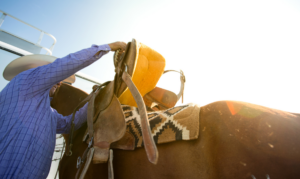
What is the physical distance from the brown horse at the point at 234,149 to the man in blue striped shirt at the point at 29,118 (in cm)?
69

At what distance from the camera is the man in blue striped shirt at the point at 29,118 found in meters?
0.88

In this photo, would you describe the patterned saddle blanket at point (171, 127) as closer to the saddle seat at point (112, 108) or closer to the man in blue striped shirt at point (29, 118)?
the saddle seat at point (112, 108)

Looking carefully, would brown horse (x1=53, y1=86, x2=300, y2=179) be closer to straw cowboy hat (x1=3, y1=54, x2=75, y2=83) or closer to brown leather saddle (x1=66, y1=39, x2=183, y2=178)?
brown leather saddle (x1=66, y1=39, x2=183, y2=178)

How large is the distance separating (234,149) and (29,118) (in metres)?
1.33

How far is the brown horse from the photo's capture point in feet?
1.92

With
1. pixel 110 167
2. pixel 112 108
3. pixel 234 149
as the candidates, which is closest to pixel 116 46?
pixel 112 108

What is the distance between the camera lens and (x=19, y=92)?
0.94 metres

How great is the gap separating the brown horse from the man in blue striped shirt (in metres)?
0.69

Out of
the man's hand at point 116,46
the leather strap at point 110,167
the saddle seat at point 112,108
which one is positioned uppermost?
the man's hand at point 116,46

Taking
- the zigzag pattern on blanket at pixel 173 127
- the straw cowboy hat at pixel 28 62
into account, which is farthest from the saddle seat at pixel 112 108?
the straw cowboy hat at pixel 28 62

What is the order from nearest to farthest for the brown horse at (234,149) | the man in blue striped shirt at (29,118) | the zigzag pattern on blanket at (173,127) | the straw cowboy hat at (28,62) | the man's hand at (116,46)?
the brown horse at (234,149), the zigzag pattern on blanket at (173,127), the man in blue striped shirt at (29,118), the man's hand at (116,46), the straw cowboy hat at (28,62)

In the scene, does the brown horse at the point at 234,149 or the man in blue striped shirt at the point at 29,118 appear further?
the man in blue striped shirt at the point at 29,118

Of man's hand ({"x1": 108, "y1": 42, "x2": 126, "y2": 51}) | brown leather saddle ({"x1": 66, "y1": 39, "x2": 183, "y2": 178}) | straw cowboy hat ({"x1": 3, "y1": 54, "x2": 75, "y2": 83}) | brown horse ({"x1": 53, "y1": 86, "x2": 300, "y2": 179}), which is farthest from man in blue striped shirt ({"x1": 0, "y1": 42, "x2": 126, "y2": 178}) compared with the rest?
straw cowboy hat ({"x1": 3, "y1": 54, "x2": 75, "y2": 83})

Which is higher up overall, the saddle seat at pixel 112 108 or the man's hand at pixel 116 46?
the man's hand at pixel 116 46
